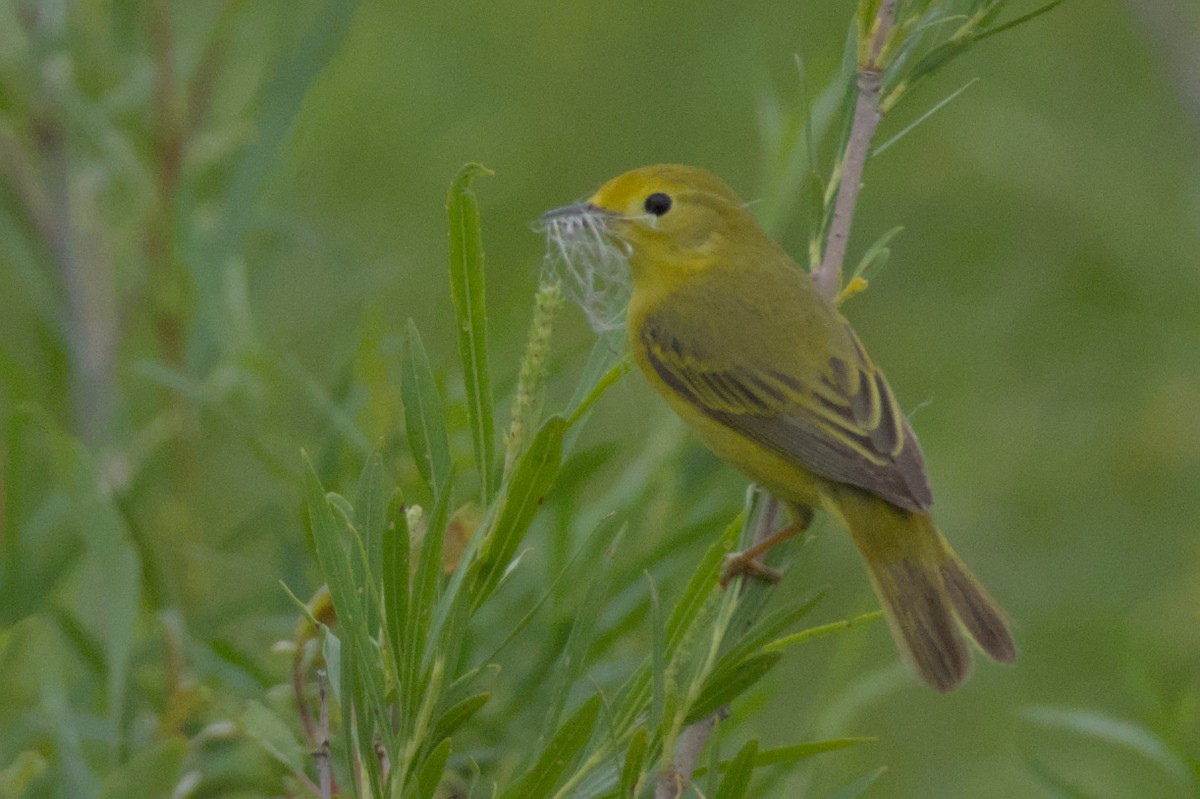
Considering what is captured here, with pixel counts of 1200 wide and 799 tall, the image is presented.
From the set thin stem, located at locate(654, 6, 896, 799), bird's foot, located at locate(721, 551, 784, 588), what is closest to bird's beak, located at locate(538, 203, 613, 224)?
thin stem, located at locate(654, 6, 896, 799)

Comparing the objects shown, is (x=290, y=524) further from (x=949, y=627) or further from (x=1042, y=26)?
(x=1042, y=26)

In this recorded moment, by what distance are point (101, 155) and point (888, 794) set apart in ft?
9.07

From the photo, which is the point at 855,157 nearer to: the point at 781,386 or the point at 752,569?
the point at 752,569

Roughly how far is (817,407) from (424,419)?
6.09ft

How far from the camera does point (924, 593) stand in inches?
105

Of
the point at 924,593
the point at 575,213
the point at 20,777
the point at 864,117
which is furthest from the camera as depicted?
the point at 575,213

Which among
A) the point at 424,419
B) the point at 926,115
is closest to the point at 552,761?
the point at 424,419

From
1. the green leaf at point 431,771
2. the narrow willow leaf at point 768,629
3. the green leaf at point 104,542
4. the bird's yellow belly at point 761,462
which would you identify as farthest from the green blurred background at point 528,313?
the green leaf at point 431,771

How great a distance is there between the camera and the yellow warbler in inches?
104

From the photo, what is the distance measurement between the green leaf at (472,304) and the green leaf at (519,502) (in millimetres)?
Result: 52

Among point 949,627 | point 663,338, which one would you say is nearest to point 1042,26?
point 663,338

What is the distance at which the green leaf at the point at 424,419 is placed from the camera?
131cm

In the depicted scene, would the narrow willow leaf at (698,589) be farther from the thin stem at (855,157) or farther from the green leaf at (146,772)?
the green leaf at (146,772)

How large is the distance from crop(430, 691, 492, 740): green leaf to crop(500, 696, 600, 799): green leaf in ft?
0.27
